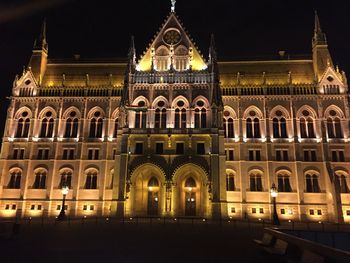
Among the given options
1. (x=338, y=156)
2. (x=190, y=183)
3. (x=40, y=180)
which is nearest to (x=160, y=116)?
(x=190, y=183)

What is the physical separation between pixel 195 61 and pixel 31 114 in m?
26.1

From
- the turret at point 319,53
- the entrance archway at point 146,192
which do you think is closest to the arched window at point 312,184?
the turret at point 319,53

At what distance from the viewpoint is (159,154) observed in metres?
42.1

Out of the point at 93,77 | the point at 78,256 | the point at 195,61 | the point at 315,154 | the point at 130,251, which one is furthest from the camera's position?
the point at 93,77

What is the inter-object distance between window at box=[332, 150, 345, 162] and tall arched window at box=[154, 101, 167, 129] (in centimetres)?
2373

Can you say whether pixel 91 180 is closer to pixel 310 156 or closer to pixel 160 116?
pixel 160 116

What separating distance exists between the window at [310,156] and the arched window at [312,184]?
2.14 meters

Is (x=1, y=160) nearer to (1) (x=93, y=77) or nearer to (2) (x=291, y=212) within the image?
(1) (x=93, y=77)

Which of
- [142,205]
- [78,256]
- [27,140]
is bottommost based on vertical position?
[78,256]

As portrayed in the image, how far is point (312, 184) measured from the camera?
144 feet

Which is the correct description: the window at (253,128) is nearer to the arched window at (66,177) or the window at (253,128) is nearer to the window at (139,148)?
the window at (139,148)

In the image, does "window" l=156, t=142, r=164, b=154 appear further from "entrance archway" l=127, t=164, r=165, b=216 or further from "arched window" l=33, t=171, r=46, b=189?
"arched window" l=33, t=171, r=46, b=189

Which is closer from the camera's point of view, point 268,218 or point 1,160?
point 268,218

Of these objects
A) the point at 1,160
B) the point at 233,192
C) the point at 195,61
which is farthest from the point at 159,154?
the point at 1,160
